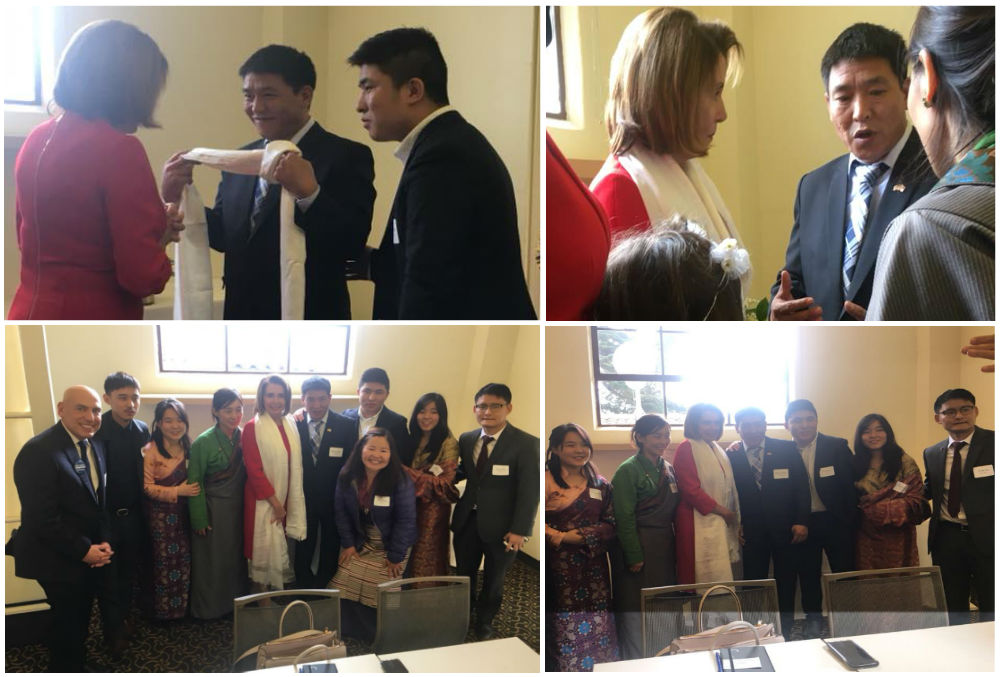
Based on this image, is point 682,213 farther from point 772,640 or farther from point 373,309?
point 772,640

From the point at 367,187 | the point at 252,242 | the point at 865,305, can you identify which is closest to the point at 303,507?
the point at 252,242

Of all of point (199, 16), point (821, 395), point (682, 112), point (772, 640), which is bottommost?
point (772, 640)

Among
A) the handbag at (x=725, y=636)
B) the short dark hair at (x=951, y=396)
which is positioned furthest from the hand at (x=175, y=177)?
the short dark hair at (x=951, y=396)

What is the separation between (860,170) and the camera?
1.78m

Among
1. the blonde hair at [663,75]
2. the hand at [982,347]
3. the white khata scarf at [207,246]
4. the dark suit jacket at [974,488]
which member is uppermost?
the blonde hair at [663,75]

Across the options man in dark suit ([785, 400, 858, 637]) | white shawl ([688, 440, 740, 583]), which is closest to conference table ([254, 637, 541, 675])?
white shawl ([688, 440, 740, 583])

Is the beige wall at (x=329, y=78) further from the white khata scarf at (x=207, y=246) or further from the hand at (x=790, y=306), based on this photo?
the hand at (x=790, y=306)

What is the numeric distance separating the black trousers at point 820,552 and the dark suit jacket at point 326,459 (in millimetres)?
1001

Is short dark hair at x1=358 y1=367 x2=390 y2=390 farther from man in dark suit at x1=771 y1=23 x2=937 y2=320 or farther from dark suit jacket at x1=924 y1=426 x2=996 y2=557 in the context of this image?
dark suit jacket at x1=924 y1=426 x2=996 y2=557

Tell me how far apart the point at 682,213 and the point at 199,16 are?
3.53 feet

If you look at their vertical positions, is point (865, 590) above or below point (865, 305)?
below

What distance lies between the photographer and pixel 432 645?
1.84 metres

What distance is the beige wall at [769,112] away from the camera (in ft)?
5.83

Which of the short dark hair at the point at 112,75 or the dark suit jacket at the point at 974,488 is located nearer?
the short dark hair at the point at 112,75
